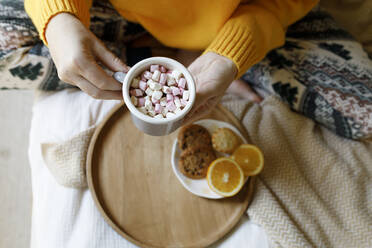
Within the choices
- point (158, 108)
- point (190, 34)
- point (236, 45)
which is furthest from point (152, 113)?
point (190, 34)

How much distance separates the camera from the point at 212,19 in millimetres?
879

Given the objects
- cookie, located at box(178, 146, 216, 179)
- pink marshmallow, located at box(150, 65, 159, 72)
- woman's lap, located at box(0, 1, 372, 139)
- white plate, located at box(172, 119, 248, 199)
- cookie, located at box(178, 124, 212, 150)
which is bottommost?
white plate, located at box(172, 119, 248, 199)

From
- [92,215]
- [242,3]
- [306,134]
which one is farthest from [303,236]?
[242,3]

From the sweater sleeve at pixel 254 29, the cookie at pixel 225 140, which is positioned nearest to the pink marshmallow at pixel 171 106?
the sweater sleeve at pixel 254 29

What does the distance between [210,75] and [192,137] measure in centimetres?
29

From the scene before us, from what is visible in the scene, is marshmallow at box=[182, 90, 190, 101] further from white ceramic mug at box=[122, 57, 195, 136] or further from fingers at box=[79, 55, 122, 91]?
fingers at box=[79, 55, 122, 91]

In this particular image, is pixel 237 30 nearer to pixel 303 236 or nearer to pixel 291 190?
pixel 291 190

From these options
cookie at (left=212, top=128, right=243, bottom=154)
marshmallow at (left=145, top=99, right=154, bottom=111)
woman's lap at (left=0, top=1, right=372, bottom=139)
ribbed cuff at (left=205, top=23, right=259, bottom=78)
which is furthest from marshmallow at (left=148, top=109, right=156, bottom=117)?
woman's lap at (left=0, top=1, right=372, bottom=139)

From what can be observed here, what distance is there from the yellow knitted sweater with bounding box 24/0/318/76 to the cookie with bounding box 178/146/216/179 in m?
0.31

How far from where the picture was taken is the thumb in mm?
644

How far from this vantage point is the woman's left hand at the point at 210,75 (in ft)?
2.42

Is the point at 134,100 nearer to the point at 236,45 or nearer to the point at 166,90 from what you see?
the point at 166,90

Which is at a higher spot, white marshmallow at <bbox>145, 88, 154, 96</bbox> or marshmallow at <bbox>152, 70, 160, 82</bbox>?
marshmallow at <bbox>152, 70, 160, 82</bbox>

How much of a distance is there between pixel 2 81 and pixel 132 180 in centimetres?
60
